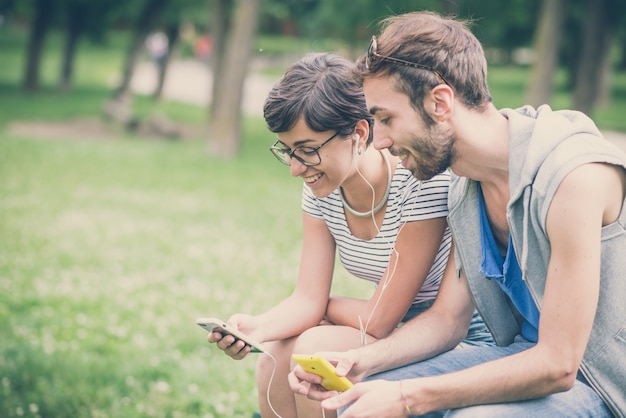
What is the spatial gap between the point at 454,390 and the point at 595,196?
69 centimetres

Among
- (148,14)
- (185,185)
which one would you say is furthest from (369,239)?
(148,14)

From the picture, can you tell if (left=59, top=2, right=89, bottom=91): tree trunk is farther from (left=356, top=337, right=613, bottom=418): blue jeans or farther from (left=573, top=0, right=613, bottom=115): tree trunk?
(left=356, top=337, right=613, bottom=418): blue jeans

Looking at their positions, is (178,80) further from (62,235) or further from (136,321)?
(136,321)

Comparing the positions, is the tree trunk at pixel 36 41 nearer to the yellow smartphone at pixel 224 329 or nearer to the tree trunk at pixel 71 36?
the tree trunk at pixel 71 36

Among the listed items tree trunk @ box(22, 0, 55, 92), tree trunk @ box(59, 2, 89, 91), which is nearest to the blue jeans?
tree trunk @ box(22, 0, 55, 92)

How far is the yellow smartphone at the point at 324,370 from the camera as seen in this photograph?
268cm

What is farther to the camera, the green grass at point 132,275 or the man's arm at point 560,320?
the green grass at point 132,275

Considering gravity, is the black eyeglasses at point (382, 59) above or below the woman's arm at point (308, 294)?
above

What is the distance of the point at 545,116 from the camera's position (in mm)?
2648

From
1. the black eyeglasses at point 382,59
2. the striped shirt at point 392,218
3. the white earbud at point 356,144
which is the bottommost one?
the striped shirt at point 392,218

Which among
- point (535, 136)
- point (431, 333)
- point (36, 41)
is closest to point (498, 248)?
point (431, 333)

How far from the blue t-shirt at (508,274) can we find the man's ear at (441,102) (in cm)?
32

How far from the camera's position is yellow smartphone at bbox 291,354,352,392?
8.78 feet

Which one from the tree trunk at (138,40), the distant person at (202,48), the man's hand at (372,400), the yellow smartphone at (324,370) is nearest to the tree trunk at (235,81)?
the tree trunk at (138,40)
